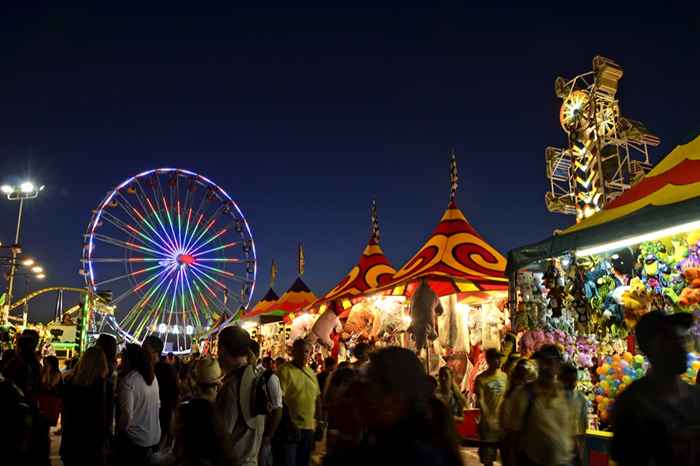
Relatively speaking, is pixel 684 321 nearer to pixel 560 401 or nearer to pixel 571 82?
pixel 560 401

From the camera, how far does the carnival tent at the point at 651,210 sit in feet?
14.6

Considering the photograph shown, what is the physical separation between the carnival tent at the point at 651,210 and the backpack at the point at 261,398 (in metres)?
3.21

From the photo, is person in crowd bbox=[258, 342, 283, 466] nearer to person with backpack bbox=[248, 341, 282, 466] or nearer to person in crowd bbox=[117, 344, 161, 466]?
person with backpack bbox=[248, 341, 282, 466]

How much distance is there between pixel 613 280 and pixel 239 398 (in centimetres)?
412

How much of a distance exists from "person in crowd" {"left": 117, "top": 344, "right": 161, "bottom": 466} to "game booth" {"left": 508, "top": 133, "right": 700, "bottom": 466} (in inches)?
137

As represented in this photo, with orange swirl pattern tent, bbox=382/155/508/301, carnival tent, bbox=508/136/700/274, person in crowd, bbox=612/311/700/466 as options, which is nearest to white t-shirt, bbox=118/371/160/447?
person in crowd, bbox=612/311/700/466

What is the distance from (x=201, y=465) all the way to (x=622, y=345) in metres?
4.61

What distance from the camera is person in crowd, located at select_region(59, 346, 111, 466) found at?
376cm

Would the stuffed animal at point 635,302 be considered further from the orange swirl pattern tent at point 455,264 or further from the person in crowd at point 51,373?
the person in crowd at point 51,373

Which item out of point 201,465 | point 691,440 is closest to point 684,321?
point 691,440

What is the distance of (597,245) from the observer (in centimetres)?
534

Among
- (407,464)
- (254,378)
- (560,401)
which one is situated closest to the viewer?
(407,464)

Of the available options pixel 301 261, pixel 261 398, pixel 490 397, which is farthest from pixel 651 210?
pixel 301 261

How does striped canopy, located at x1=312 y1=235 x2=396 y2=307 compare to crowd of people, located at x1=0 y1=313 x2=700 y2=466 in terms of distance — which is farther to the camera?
striped canopy, located at x1=312 y1=235 x2=396 y2=307
